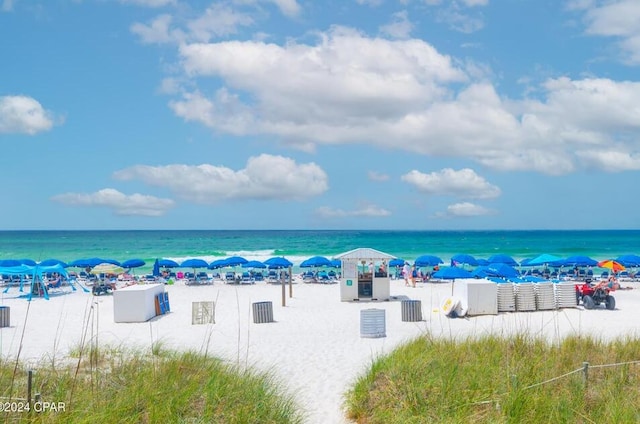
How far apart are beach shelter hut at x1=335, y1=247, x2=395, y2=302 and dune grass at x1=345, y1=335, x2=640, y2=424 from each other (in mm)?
11704

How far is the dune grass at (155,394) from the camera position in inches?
213

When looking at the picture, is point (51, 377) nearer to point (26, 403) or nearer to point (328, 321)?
point (26, 403)

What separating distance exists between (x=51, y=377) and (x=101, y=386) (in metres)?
0.67

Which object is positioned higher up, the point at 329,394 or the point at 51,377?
the point at 51,377

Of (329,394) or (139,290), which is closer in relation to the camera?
(329,394)

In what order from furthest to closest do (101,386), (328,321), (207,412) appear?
(328,321), (101,386), (207,412)

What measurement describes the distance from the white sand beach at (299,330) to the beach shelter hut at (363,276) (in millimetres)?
623

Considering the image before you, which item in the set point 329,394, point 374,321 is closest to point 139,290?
point 374,321

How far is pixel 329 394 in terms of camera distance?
833 cm

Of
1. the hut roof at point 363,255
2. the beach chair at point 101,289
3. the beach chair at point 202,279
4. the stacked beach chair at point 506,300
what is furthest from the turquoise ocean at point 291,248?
the stacked beach chair at point 506,300

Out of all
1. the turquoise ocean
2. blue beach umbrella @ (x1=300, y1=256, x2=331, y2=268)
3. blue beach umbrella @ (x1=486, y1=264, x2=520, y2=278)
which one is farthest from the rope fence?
the turquoise ocean

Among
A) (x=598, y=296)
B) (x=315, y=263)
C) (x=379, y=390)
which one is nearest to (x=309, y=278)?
(x=315, y=263)

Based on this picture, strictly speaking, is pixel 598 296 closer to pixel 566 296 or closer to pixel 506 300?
pixel 566 296

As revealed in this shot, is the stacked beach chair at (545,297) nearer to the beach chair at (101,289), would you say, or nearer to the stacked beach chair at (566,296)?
the stacked beach chair at (566,296)
